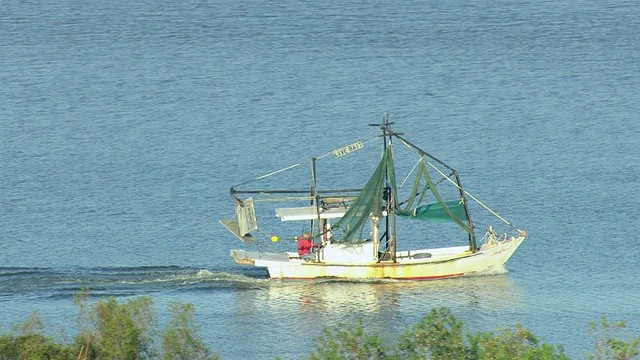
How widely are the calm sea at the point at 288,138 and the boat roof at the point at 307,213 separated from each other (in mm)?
2659

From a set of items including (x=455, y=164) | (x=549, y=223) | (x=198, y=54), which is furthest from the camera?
(x=198, y=54)

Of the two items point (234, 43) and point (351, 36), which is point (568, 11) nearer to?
point (351, 36)

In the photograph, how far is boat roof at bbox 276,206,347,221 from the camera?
54031 mm

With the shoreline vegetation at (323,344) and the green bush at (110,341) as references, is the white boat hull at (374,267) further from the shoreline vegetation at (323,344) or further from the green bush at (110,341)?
the green bush at (110,341)

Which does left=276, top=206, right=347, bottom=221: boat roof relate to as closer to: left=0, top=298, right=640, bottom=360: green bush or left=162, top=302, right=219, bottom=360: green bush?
left=0, top=298, right=640, bottom=360: green bush

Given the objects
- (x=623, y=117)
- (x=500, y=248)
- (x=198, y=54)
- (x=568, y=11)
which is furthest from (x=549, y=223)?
(x=568, y=11)

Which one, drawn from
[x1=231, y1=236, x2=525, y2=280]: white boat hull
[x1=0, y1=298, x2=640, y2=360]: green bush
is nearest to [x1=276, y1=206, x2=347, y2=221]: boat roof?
[x1=231, y1=236, x2=525, y2=280]: white boat hull

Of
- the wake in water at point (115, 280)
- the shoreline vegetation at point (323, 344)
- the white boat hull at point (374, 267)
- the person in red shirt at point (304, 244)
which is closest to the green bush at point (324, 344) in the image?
the shoreline vegetation at point (323, 344)

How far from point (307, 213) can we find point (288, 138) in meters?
21.9

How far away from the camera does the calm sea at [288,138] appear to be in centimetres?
5194

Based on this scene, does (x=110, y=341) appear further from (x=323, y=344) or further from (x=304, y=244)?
(x=304, y=244)

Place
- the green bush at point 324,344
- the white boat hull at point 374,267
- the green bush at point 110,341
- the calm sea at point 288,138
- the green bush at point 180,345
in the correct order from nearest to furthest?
the green bush at point 324,344 < the green bush at point 110,341 < the green bush at point 180,345 < the calm sea at point 288,138 < the white boat hull at point 374,267

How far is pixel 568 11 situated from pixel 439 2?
10185mm

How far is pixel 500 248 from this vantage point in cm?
5503
